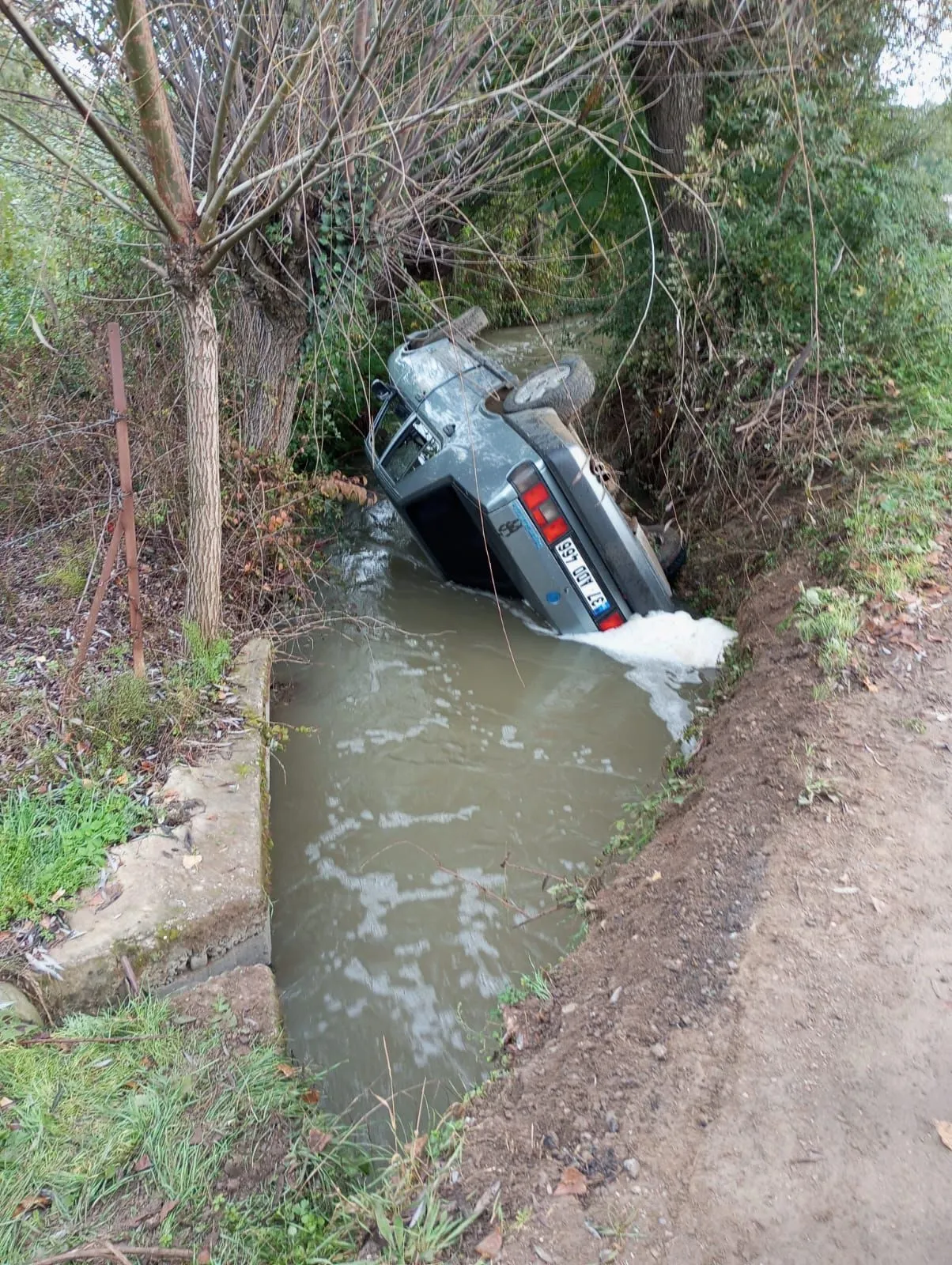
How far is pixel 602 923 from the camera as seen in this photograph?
3.76 m

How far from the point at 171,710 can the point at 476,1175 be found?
9.93 feet

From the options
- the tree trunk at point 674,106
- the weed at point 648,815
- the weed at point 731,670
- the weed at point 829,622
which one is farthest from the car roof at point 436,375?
the weed at point 648,815

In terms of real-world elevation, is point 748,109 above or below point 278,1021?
above

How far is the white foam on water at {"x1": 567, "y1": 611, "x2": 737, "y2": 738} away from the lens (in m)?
6.59

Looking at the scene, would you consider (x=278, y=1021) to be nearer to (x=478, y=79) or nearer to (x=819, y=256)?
(x=478, y=79)

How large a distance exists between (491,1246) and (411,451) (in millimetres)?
5782

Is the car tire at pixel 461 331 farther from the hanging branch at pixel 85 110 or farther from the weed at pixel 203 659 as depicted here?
the weed at pixel 203 659

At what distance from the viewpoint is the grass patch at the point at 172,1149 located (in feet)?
8.59

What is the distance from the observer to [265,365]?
280 inches

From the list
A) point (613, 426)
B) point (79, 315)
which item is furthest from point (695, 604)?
point (79, 315)

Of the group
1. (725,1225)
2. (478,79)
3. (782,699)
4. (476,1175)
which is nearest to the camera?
(725,1225)

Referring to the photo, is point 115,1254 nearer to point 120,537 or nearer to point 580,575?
point 120,537

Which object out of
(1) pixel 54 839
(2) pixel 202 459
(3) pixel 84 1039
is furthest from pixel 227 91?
(3) pixel 84 1039

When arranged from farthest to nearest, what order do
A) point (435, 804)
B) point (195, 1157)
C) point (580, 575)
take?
point (580, 575), point (435, 804), point (195, 1157)
